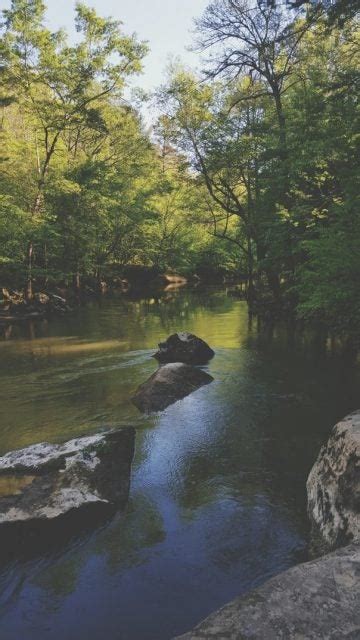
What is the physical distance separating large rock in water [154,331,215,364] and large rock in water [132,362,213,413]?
2.33 meters

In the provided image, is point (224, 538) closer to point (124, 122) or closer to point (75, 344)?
point (75, 344)

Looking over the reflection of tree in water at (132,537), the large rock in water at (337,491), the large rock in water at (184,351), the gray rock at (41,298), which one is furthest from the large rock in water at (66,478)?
the gray rock at (41,298)

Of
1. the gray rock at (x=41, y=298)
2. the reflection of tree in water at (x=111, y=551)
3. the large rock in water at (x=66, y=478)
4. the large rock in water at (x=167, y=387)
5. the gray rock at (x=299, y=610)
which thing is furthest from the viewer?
the gray rock at (x=41, y=298)

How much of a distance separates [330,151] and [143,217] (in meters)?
29.8

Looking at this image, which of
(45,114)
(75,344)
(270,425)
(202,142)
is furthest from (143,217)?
(270,425)

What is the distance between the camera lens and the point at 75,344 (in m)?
18.6

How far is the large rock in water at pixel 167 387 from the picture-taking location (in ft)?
34.6

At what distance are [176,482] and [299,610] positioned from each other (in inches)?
159

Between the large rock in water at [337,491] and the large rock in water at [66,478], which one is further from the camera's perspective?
the large rock in water at [66,478]

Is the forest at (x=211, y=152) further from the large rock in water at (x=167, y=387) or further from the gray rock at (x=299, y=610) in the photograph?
the gray rock at (x=299, y=610)

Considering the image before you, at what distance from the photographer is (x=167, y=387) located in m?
11.1

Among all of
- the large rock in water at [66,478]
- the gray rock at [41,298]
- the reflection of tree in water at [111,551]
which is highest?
the gray rock at [41,298]

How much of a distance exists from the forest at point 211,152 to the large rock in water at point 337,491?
5.56 meters

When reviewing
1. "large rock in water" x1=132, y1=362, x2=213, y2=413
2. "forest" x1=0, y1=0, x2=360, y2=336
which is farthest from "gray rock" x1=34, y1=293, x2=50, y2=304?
"large rock in water" x1=132, y1=362, x2=213, y2=413
